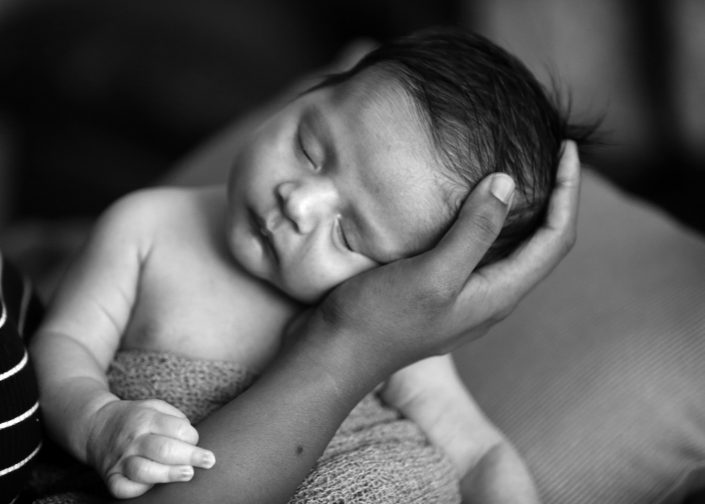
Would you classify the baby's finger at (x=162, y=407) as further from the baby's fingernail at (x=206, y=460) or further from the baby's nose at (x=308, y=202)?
the baby's nose at (x=308, y=202)

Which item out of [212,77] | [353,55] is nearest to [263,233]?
[353,55]

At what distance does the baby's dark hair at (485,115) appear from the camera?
3.10 feet

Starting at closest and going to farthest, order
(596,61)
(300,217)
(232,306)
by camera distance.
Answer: (300,217), (232,306), (596,61)

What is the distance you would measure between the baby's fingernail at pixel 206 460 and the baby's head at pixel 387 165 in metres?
0.27

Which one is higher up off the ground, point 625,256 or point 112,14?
point 112,14

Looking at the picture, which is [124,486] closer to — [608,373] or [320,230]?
[320,230]

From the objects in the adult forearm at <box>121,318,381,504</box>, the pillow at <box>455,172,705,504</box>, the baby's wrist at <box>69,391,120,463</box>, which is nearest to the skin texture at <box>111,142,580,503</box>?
the adult forearm at <box>121,318,381,504</box>

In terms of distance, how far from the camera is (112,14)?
84.3 inches

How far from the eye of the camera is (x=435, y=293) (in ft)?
2.97

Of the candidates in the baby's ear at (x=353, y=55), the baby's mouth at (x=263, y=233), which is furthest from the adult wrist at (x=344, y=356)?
the baby's ear at (x=353, y=55)

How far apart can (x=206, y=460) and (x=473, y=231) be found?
0.37 m

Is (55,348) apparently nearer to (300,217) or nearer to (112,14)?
(300,217)

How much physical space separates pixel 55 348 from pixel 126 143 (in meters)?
1.26

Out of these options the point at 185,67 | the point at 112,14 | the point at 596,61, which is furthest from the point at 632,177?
the point at 112,14
